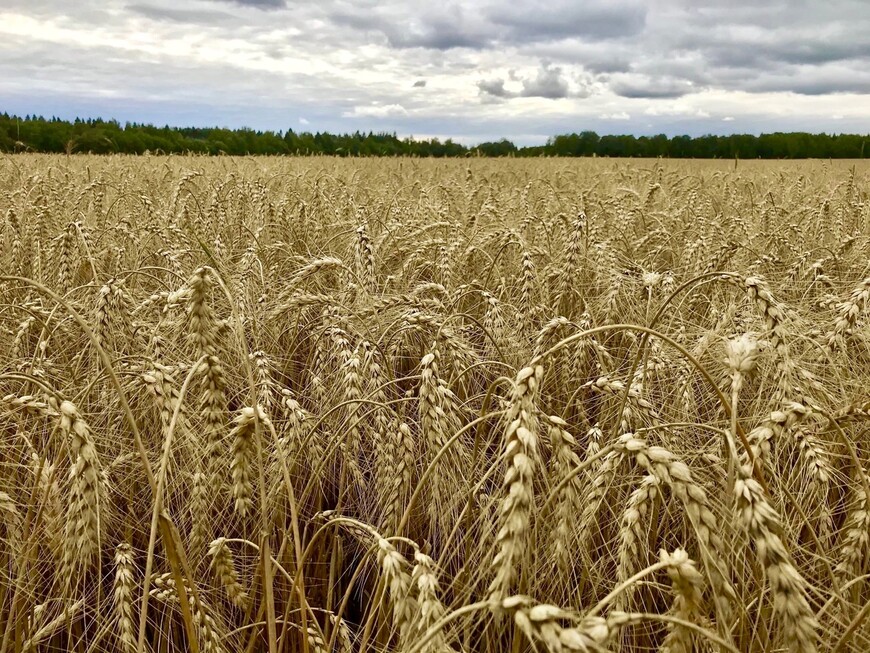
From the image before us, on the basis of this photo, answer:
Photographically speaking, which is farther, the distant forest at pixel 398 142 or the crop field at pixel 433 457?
the distant forest at pixel 398 142

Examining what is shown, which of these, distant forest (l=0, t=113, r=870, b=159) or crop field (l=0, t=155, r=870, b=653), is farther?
distant forest (l=0, t=113, r=870, b=159)

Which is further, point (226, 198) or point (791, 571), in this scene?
point (226, 198)

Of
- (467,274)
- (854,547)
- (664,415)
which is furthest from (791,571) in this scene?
(467,274)

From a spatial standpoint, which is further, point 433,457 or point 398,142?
point 398,142

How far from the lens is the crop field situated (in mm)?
1075

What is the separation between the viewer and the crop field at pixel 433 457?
3.53 feet

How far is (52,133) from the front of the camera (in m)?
26.7

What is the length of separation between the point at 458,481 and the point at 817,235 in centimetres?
379

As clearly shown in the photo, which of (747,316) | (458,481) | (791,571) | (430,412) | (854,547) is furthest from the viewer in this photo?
(747,316)

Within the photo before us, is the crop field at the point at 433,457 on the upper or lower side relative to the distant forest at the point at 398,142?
lower

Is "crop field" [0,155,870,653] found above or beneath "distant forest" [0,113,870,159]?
beneath

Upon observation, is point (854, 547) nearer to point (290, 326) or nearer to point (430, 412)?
point (430, 412)

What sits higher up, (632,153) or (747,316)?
(632,153)

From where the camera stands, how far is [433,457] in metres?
1.59
